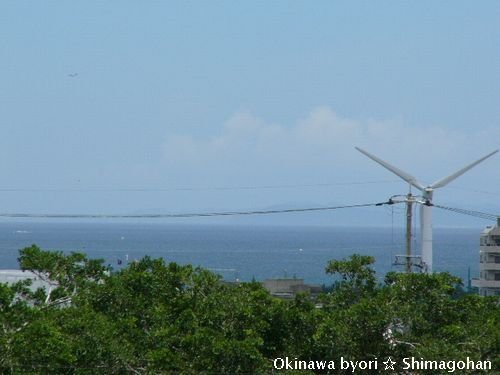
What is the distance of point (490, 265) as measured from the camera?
328 ft

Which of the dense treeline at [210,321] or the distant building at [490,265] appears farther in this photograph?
the distant building at [490,265]

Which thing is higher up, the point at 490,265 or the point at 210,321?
the point at 490,265

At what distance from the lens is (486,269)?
327ft

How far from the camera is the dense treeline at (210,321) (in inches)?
898

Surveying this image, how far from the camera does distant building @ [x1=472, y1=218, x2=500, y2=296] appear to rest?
98.3 m

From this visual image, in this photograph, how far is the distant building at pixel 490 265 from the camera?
98312mm

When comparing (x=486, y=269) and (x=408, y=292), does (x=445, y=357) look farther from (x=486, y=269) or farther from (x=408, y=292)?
(x=486, y=269)

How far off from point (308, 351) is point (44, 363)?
6.69 m

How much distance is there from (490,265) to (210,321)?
78104 millimetres

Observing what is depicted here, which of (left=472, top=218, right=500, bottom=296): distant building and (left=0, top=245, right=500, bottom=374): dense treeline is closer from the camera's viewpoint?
(left=0, top=245, right=500, bottom=374): dense treeline

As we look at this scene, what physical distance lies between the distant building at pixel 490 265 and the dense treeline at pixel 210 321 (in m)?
70.3

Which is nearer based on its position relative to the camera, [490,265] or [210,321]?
[210,321]

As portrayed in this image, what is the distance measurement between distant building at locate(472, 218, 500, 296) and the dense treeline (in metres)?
70.3

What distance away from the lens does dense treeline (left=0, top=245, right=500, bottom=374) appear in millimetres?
22797
